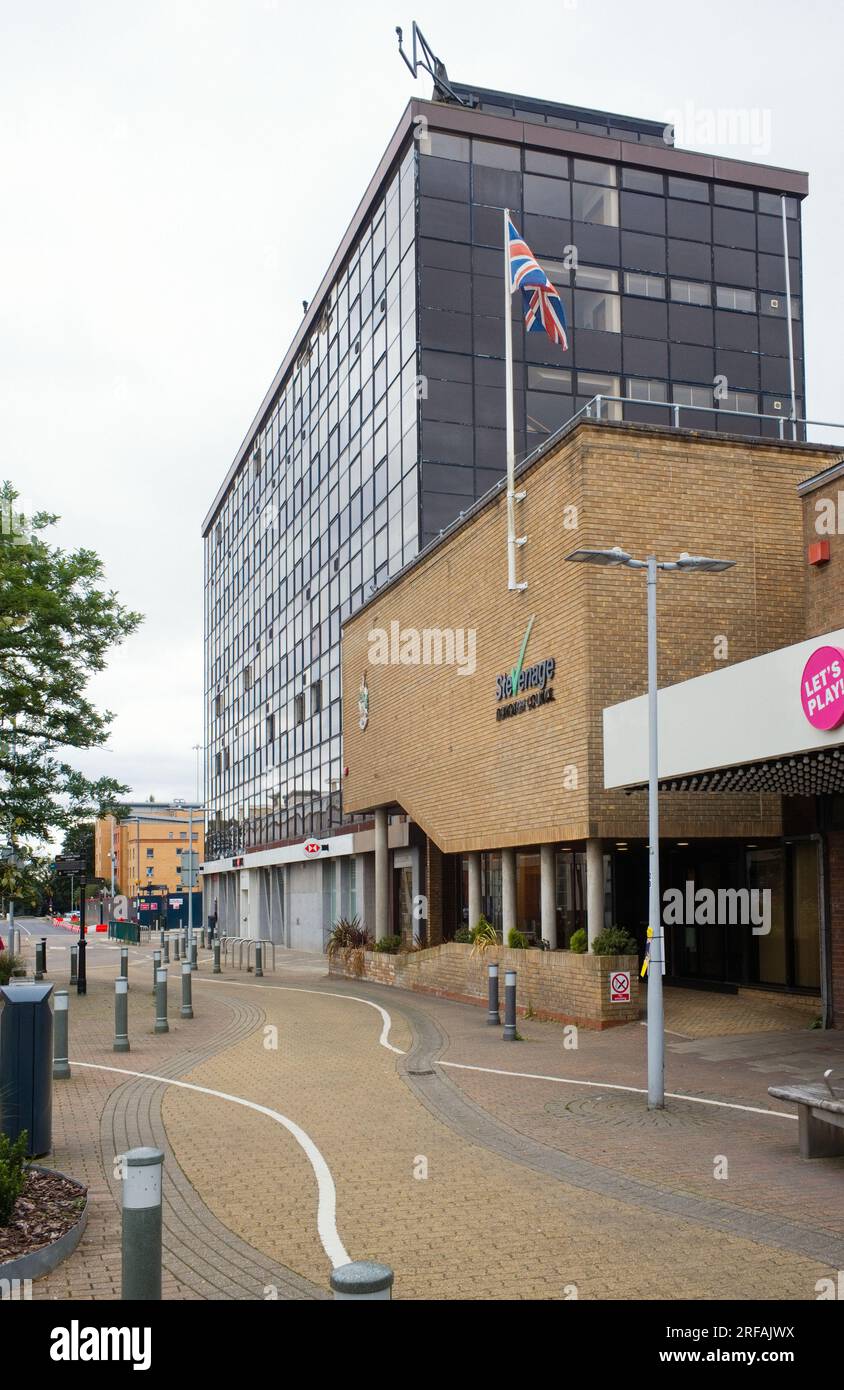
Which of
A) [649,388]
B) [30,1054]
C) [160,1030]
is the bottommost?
[160,1030]

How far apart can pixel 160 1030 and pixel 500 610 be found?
10471 mm

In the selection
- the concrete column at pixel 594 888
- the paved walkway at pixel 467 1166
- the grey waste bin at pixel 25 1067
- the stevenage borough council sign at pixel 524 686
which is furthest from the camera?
the stevenage borough council sign at pixel 524 686

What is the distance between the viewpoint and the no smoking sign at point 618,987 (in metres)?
19.3

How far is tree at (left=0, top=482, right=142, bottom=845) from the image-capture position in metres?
27.4

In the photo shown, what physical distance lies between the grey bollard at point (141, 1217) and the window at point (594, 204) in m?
39.8

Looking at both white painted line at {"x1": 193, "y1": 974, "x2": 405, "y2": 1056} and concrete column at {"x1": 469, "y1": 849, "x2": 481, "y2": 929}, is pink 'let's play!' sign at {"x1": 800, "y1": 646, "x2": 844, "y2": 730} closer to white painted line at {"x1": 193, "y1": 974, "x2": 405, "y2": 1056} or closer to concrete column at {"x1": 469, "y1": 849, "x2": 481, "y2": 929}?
white painted line at {"x1": 193, "y1": 974, "x2": 405, "y2": 1056}

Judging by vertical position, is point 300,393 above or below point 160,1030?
above

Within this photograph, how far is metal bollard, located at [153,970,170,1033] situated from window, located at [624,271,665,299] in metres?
29.4

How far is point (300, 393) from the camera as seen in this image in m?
55.0

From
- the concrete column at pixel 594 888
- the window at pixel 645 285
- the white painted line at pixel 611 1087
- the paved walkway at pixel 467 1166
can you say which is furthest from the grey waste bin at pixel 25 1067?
the window at pixel 645 285

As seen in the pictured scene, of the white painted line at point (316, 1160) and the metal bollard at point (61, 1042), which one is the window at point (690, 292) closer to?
the white painted line at point (316, 1160)

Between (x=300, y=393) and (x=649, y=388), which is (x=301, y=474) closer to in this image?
(x=300, y=393)

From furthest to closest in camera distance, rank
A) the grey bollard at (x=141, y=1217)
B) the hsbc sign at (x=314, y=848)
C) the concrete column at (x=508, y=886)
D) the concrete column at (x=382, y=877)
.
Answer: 1. the hsbc sign at (x=314, y=848)
2. the concrete column at (x=382, y=877)
3. the concrete column at (x=508, y=886)
4. the grey bollard at (x=141, y=1217)
